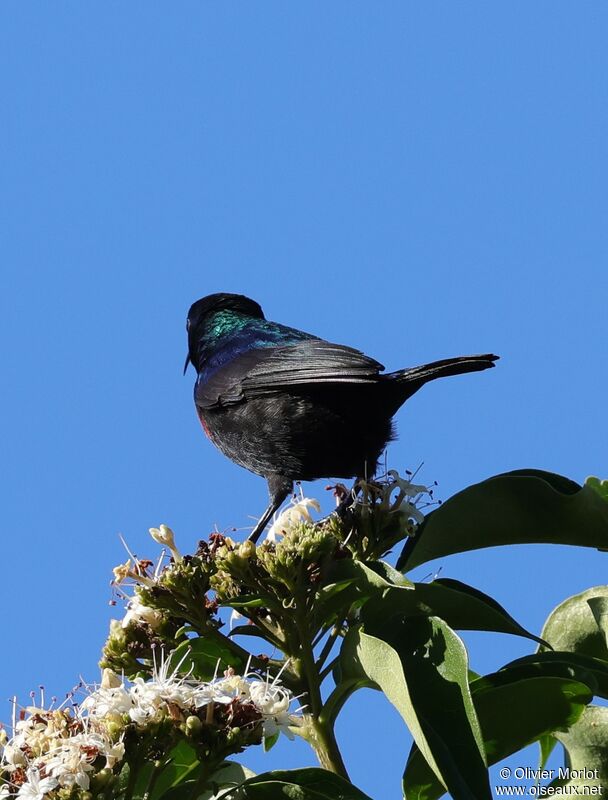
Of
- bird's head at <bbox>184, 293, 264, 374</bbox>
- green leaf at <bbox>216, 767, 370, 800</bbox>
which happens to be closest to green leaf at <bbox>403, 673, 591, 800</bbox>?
green leaf at <bbox>216, 767, 370, 800</bbox>

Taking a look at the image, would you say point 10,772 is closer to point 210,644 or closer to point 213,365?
point 210,644

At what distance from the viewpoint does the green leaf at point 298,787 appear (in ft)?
10.3

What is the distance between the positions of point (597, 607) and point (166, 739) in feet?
4.38

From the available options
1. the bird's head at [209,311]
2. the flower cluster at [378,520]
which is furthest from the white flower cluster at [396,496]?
the bird's head at [209,311]

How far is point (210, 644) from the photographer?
149 inches

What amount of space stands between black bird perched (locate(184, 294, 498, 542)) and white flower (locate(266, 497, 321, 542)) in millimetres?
1337

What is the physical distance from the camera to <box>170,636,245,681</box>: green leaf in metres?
3.72

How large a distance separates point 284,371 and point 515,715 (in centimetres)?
327

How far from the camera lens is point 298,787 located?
3.21 meters

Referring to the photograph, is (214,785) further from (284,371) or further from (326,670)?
(284,371)

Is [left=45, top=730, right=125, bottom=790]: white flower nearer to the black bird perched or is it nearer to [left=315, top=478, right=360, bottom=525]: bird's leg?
[left=315, top=478, right=360, bottom=525]: bird's leg

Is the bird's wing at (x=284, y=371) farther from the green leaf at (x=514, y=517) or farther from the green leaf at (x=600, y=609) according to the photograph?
the green leaf at (x=600, y=609)

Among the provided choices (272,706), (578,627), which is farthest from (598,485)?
(272,706)

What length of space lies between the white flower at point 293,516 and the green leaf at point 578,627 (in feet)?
2.88
